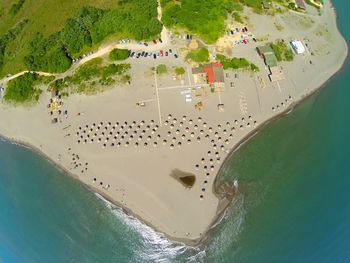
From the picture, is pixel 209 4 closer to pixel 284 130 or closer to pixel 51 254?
pixel 284 130

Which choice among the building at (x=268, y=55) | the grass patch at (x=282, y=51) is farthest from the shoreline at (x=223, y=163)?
the building at (x=268, y=55)

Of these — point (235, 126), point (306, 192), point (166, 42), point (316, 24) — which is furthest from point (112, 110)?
point (316, 24)

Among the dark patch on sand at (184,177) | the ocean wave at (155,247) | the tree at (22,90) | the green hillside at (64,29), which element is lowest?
the ocean wave at (155,247)

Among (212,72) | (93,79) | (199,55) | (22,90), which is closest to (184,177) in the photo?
(212,72)

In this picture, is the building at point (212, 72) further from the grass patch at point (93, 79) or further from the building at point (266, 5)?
the building at point (266, 5)

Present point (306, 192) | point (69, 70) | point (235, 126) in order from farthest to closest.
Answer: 1. point (69, 70)
2. point (235, 126)
3. point (306, 192)

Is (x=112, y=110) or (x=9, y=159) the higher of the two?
(x=112, y=110)

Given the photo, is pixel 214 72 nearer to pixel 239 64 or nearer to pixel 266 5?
pixel 239 64
